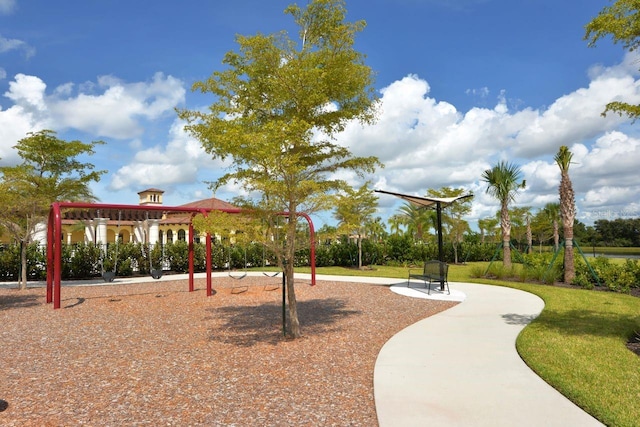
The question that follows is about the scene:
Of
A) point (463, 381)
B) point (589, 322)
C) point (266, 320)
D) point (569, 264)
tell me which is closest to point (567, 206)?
point (569, 264)

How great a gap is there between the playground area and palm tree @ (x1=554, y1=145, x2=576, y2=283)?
7333mm

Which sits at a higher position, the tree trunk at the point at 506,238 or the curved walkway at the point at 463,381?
the tree trunk at the point at 506,238

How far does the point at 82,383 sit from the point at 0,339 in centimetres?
401

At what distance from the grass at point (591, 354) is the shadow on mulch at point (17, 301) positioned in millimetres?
12692

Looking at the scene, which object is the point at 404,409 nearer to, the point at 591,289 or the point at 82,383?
the point at 82,383

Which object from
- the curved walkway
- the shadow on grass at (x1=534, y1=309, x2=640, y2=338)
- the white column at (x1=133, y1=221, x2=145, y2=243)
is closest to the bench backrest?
the shadow on grass at (x1=534, y1=309, x2=640, y2=338)

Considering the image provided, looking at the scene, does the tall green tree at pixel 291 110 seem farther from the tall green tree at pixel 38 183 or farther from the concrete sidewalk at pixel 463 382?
the tall green tree at pixel 38 183

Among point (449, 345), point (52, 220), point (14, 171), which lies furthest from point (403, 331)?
point (14, 171)

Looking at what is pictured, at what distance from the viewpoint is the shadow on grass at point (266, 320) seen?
7695mm

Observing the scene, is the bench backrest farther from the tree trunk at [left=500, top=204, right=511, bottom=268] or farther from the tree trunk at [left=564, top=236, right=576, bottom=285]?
the tree trunk at [left=500, top=204, right=511, bottom=268]

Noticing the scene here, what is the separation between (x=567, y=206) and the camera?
16.0 m

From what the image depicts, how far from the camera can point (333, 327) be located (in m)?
8.41

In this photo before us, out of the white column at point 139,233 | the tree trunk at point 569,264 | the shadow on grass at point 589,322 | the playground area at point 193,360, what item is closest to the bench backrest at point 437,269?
the playground area at point 193,360

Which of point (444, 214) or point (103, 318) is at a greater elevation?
point (444, 214)
